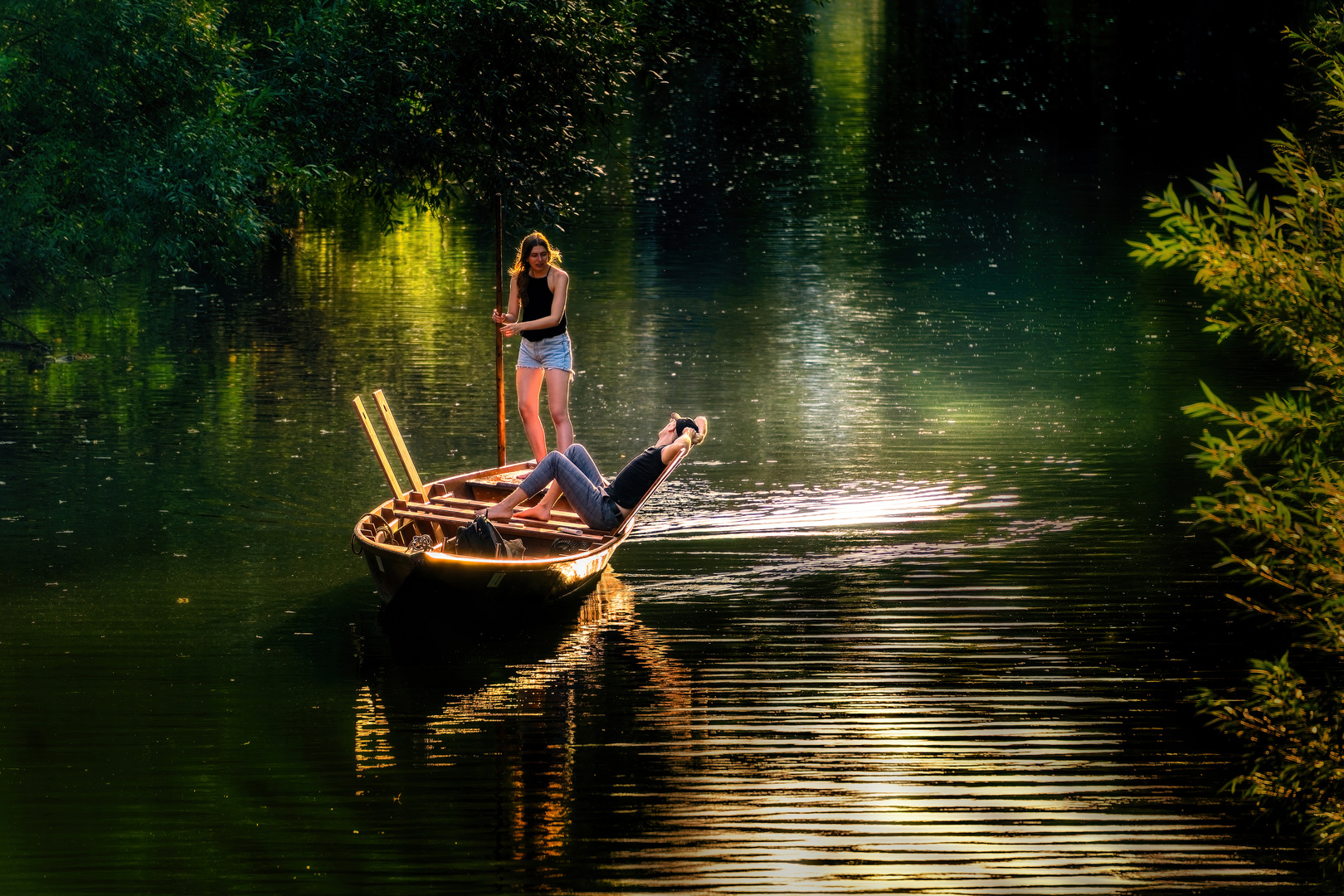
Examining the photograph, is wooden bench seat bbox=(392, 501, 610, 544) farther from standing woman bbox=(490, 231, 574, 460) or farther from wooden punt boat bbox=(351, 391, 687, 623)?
standing woman bbox=(490, 231, 574, 460)

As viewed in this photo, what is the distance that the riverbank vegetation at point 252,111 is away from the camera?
1675 centimetres

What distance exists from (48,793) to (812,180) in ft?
103

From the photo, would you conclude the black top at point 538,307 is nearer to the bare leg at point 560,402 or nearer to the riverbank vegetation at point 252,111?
the bare leg at point 560,402

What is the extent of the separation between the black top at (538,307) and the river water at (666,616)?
1.71 meters

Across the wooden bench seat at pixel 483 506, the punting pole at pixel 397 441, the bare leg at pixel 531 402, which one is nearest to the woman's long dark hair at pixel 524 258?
the bare leg at pixel 531 402

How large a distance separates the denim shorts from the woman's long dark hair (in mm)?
301

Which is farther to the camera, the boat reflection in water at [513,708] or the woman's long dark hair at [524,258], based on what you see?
the woman's long dark hair at [524,258]

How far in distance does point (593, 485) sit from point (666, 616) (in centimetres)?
98

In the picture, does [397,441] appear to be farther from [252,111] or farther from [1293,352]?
[252,111]

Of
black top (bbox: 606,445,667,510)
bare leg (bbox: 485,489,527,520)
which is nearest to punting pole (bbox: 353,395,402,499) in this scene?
bare leg (bbox: 485,489,527,520)

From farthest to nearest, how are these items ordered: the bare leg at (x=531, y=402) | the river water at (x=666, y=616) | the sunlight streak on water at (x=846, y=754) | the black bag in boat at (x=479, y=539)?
the bare leg at (x=531, y=402) < the black bag in boat at (x=479, y=539) < the river water at (x=666, y=616) < the sunlight streak on water at (x=846, y=754)

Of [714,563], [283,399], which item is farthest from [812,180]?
[714,563]

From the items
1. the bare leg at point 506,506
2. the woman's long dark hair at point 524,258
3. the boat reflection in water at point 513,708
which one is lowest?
the boat reflection in water at point 513,708

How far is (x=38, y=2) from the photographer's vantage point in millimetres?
16375
